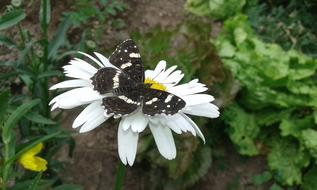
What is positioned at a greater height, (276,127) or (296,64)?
(296,64)

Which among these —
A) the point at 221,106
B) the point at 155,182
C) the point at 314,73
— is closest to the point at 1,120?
the point at 155,182

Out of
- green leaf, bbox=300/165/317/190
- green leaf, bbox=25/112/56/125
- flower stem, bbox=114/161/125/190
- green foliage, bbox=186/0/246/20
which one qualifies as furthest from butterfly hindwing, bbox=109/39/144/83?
green foliage, bbox=186/0/246/20

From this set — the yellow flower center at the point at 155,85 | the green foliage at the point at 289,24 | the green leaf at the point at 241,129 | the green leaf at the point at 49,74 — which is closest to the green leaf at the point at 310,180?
the green leaf at the point at 241,129

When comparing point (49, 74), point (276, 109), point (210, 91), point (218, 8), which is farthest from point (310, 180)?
point (49, 74)

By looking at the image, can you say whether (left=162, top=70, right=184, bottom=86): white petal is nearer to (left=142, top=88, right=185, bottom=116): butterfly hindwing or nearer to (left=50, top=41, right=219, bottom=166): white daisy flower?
(left=50, top=41, right=219, bottom=166): white daisy flower

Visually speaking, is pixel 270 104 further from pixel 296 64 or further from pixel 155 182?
pixel 155 182

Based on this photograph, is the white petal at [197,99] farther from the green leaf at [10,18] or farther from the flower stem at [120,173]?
the green leaf at [10,18]
